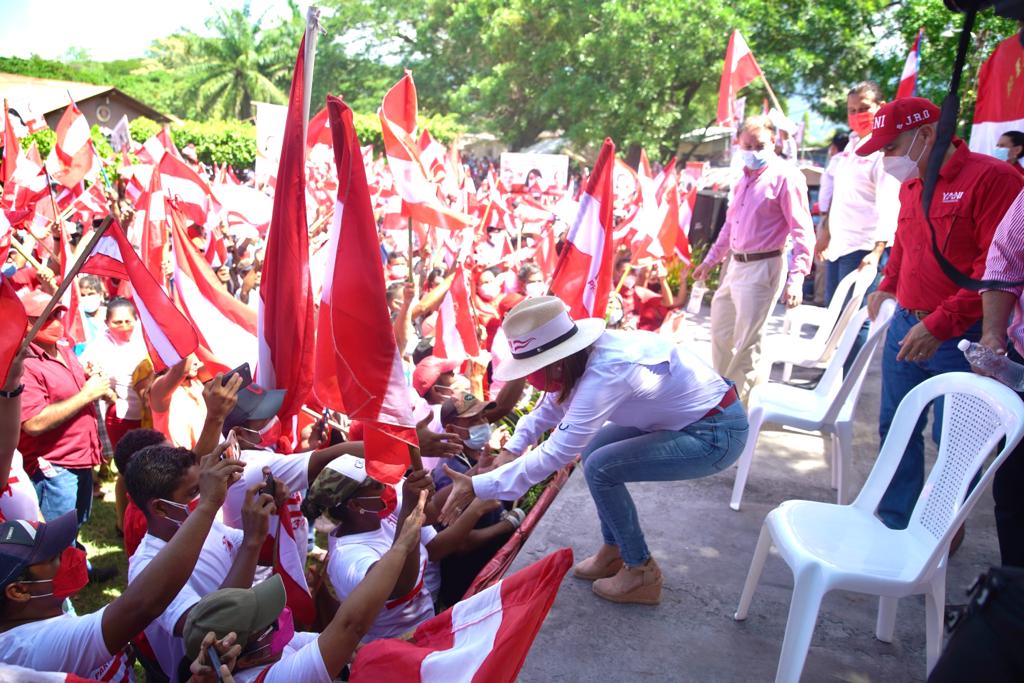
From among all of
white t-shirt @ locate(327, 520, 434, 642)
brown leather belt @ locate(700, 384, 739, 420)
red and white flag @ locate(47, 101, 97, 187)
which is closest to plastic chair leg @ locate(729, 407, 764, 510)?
brown leather belt @ locate(700, 384, 739, 420)

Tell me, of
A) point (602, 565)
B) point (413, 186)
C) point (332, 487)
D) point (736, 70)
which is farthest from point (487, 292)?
point (332, 487)

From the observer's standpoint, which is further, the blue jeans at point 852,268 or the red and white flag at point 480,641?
the blue jeans at point 852,268

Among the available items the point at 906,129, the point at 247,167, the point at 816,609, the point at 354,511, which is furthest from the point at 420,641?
the point at 247,167

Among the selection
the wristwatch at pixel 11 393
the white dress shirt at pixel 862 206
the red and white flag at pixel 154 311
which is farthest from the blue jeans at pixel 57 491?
the white dress shirt at pixel 862 206

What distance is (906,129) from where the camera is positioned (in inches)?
135

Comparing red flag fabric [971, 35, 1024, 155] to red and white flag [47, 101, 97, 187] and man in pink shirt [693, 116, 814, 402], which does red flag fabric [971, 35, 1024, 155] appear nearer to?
man in pink shirt [693, 116, 814, 402]

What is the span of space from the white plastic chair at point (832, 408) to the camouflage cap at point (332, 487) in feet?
6.40

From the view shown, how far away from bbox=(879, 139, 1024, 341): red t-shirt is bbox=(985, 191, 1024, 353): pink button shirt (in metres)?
0.27

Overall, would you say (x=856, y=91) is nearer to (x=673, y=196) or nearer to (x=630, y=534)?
(x=673, y=196)

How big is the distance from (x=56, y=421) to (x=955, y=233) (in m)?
4.23

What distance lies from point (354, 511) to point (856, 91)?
4882mm

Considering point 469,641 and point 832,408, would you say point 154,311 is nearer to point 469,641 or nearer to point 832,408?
point 469,641

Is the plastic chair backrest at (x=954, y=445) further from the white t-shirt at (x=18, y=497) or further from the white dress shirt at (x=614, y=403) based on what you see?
the white t-shirt at (x=18, y=497)

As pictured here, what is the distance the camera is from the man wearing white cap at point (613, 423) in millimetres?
2938
